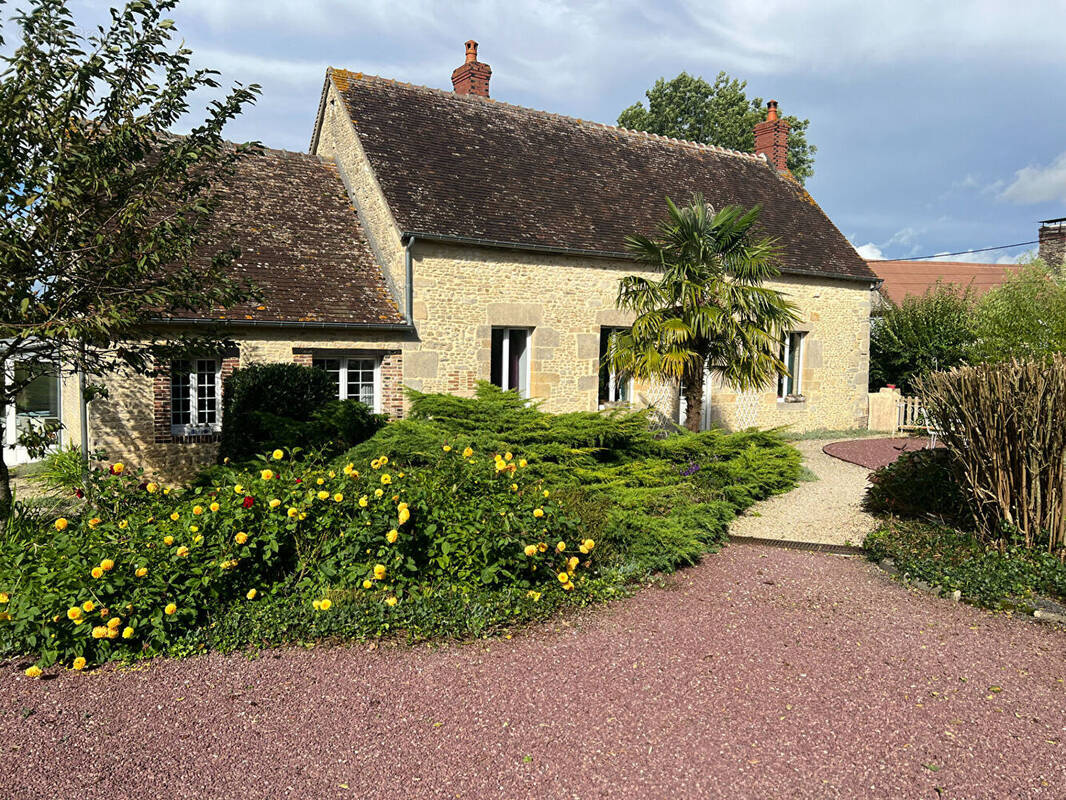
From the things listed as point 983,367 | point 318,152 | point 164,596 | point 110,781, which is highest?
point 318,152

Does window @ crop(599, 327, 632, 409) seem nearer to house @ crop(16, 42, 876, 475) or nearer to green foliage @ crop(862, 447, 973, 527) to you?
house @ crop(16, 42, 876, 475)

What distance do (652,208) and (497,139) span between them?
3375 mm

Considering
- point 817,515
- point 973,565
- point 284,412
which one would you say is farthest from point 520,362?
point 973,565

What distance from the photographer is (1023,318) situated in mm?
16266

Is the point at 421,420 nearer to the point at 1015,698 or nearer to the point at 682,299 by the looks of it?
the point at 682,299

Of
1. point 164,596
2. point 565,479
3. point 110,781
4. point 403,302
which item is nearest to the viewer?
Result: point 110,781

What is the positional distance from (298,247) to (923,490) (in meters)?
9.49

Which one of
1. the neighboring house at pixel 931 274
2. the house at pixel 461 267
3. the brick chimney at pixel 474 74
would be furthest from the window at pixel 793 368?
the neighboring house at pixel 931 274

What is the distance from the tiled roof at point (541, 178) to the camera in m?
12.7

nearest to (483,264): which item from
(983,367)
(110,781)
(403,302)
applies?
(403,302)

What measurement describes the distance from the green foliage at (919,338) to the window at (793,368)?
3450 millimetres

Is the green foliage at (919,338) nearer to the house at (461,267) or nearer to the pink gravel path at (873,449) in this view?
the house at (461,267)

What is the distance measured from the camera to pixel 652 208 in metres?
15.1

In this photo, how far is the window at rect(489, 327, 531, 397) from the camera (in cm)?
1319
